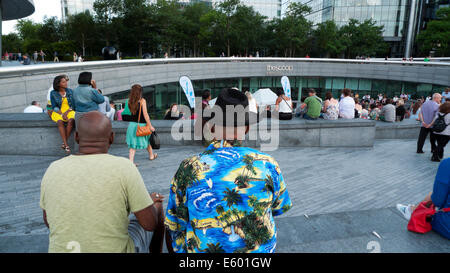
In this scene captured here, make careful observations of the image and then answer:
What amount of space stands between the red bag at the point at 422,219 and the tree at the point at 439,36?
175 ft

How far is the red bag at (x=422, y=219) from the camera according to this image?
333 cm

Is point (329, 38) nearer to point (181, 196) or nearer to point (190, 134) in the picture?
point (190, 134)

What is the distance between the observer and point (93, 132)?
7.09 ft

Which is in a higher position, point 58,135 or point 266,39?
point 266,39

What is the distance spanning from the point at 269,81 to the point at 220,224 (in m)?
38.1

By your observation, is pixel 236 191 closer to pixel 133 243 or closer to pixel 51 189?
pixel 133 243

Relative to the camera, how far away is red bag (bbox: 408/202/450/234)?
3334 mm

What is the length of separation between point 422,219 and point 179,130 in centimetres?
596

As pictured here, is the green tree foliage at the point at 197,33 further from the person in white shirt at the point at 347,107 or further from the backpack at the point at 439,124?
the backpack at the point at 439,124

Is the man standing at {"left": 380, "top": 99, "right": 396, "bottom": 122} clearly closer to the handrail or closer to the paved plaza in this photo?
the paved plaza

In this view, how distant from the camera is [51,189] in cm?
199

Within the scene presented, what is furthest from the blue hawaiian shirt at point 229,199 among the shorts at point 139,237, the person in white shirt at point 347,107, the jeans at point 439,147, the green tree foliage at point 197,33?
the green tree foliage at point 197,33


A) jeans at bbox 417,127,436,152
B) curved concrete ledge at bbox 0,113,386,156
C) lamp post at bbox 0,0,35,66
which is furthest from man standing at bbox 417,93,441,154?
lamp post at bbox 0,0,35,66
